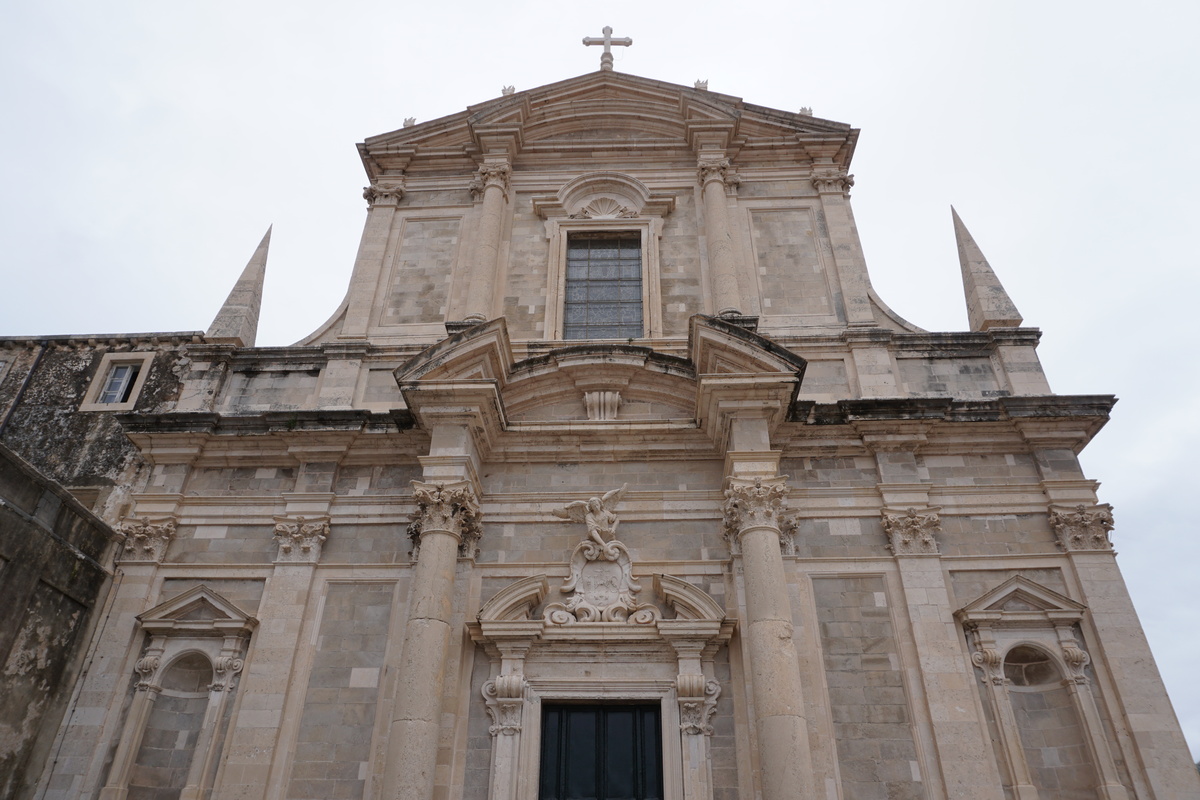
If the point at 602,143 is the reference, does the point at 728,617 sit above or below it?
below

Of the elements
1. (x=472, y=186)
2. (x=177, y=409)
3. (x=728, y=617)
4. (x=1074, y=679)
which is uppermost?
(x=472, y=186)

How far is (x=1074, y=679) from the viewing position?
9.62m

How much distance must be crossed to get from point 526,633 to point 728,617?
7.88ft

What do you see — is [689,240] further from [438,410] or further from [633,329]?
[438,410]

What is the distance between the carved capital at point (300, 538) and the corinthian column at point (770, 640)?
17.1 ft

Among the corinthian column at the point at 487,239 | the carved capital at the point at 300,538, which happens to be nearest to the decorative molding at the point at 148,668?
the carved capital at the point at 300,538

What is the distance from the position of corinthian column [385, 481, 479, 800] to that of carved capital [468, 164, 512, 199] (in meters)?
6.15

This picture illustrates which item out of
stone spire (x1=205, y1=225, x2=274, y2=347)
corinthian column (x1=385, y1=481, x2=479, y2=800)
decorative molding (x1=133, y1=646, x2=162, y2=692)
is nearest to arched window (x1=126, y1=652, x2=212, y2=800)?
decorative molding (x1=133, y1=646, x2=162, y2=692)

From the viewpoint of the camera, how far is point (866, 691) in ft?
31.7

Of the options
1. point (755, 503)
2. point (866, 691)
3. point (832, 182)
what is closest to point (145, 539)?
point (755, 503)

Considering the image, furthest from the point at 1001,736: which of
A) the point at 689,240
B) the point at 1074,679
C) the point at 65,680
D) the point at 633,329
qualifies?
the point at 65,680

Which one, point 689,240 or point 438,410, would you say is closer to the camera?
point 438,410

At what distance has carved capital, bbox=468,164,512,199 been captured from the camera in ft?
47.2

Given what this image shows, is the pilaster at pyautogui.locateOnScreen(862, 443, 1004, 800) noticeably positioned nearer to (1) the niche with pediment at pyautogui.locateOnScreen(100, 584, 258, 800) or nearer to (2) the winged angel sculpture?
(2) the winged angel sculpture
